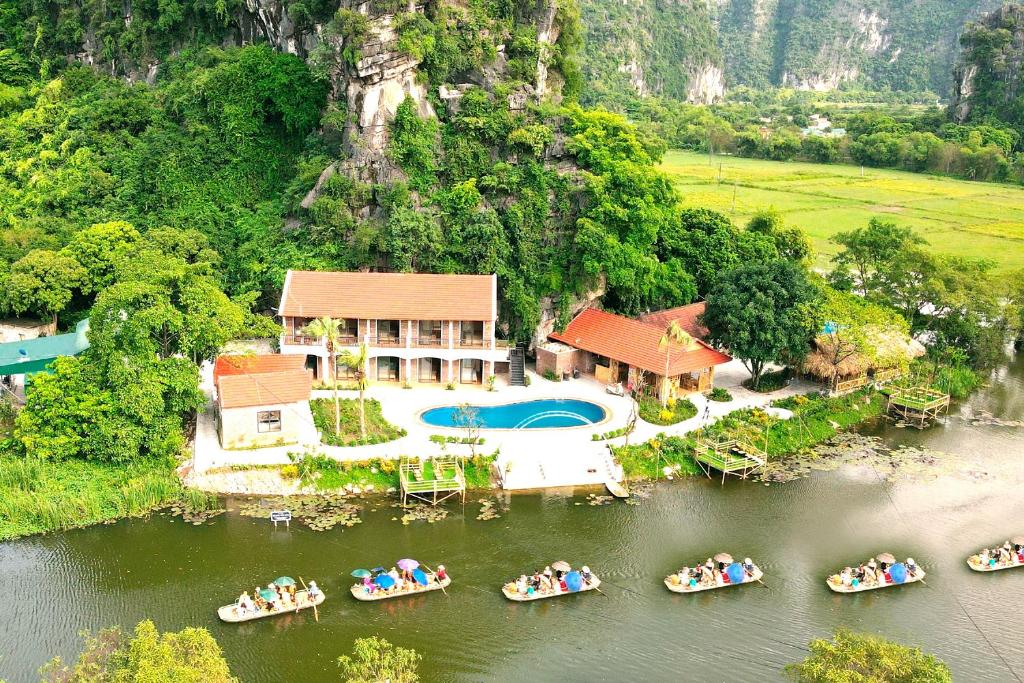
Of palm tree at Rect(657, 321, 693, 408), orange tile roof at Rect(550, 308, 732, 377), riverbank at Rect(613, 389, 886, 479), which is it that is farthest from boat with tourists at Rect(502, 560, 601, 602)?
orange tile roof at Rect(550, 308, 732, 377)

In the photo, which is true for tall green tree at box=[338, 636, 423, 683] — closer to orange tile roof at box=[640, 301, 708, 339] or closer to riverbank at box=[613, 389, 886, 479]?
riverbank at box=[613, 389, 886, 479]

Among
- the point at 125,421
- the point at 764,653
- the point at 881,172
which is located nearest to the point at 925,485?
the point at 764,653

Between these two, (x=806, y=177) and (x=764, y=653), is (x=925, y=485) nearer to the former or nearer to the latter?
(x=764, y=653)

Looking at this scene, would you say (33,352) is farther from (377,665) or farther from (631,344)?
(631,344)

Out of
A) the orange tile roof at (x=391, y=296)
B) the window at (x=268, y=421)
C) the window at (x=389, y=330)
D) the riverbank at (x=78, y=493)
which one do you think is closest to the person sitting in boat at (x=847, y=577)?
the orange tile roof at (x=391, y=296)

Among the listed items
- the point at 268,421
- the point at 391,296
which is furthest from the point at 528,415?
the point at 268,421
